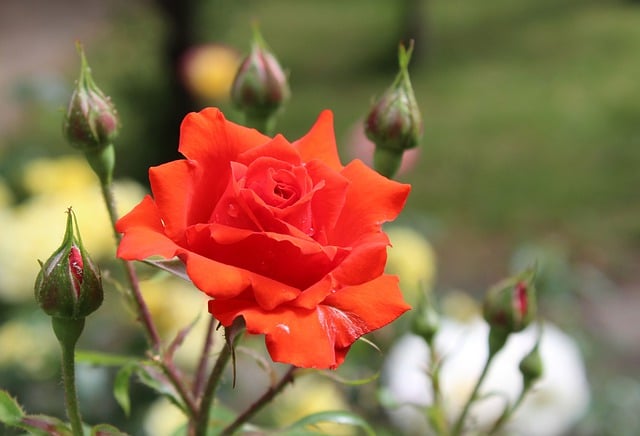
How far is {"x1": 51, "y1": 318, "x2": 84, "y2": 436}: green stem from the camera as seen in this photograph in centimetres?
52

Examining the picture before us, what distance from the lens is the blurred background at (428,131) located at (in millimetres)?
1591

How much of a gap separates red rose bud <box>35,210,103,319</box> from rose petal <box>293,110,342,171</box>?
133 millimetres

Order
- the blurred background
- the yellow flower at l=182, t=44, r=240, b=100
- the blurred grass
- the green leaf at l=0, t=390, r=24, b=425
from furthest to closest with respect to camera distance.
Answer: the blurred grass
the yellow flower at l=182, t=44, r=240, b=100
the blurred background
the green leaf at l=0, t=390, r=24, b=425

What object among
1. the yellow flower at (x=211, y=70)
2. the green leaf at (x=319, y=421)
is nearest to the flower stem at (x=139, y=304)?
the green leaf at (x=319, y=421)

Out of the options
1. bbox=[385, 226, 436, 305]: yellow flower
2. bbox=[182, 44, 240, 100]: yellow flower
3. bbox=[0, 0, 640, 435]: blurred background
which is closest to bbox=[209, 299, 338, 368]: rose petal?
bbox=[0, 0, 640, 435]: blurred background

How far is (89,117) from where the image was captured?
594mm

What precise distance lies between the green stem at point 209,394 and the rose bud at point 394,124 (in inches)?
7.5

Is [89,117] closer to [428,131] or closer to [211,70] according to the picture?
[211,70]

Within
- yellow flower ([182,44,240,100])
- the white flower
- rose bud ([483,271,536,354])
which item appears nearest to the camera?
rose bud ([483,271,536,354])

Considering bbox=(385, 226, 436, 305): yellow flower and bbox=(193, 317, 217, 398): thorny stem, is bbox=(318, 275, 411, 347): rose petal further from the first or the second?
bbox=(385, 226, 436, 305): yellow flower

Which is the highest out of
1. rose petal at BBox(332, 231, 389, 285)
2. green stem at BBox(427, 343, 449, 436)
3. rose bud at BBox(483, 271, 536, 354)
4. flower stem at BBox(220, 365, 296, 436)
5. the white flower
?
rose petal at BBox(332, 231, 389, 285)

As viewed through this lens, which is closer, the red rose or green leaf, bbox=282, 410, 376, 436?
the red rose

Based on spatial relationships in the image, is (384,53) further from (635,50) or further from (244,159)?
(244,159)

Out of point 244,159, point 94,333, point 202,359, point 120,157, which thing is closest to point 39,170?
point 94,333
